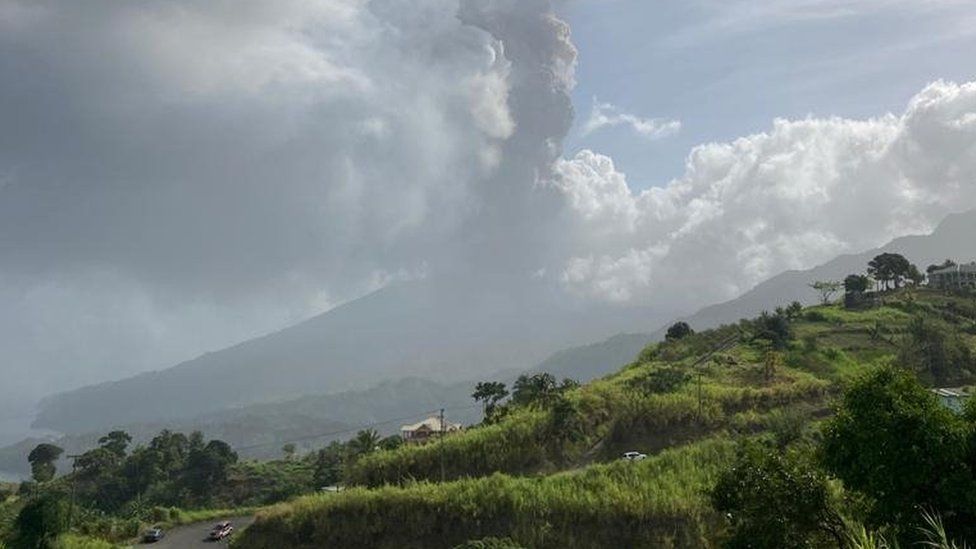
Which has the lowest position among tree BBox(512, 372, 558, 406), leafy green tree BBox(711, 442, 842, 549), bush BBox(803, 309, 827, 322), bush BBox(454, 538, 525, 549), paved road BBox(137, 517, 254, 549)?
paved road BBox(137, 517, 254, 549)

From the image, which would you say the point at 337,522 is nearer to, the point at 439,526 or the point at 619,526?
the point at 439,526

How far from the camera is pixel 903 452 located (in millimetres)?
16312

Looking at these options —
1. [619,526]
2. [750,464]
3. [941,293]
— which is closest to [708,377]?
[619,526]

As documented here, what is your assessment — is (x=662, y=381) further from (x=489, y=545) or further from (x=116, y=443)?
(x=116, y=443)

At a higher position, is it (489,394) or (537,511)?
(489,394)

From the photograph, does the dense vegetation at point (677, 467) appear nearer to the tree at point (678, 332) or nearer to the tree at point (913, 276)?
the tree at point (678, 332)

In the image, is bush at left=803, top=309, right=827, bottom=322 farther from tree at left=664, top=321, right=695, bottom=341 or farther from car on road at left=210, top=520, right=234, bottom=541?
car on road at left=210, top=520, right=234, bottom=541

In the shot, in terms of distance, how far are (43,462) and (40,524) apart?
61.0m

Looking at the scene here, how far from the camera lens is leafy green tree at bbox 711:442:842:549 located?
61.2 feet

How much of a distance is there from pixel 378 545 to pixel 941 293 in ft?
269

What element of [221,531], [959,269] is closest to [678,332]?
[221,531]

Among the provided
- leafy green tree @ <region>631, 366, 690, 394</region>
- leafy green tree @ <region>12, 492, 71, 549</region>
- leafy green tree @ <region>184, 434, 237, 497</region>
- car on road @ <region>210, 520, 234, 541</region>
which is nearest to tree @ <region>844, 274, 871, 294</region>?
leafy green tree @ <region>631, 366, 690, 394</region>

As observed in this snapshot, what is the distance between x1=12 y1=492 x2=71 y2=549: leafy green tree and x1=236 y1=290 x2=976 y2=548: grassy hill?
36.0ft

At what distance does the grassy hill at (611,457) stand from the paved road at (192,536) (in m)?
8.56
